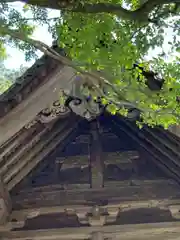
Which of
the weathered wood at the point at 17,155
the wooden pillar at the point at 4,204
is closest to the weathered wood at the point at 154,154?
the weathered wood at the point at 17,155

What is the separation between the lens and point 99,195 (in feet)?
19.7

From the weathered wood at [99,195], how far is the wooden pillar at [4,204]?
0.19m

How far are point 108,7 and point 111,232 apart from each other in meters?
2.99

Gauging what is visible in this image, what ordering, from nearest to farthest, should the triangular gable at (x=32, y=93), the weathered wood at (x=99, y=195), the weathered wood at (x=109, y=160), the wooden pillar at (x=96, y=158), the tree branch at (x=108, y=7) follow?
the tree branch at (x=108, y=7) → the triangular gable at (x=32, y=93) → the weathered wood at (x=99, y=195) → the wooden pillar at (x=96, y=158) → the weathered wood at (x=109, y=160)

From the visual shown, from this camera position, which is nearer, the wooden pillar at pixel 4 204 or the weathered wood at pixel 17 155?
the wooden pillar at pixel 4 204

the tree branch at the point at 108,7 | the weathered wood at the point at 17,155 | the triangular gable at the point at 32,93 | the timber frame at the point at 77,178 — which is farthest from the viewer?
the weathered wood at the point at 17,155

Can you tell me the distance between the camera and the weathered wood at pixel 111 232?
19.4 feet

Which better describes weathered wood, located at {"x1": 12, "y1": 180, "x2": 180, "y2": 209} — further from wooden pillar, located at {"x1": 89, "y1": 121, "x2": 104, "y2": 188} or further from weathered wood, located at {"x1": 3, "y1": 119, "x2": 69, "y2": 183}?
weathered wood, located at {"x1": 3, "y1": 119, "x2": 69, "y2": 183}

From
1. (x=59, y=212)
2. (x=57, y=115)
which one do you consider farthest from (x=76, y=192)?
(x=57, y=115)

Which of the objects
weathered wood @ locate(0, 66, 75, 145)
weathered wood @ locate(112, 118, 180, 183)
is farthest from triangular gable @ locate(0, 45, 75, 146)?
weathered wood @ locate(112, 118, 180, 183)

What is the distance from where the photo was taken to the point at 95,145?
6.35m

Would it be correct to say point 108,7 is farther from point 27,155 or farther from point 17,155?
point 27,155

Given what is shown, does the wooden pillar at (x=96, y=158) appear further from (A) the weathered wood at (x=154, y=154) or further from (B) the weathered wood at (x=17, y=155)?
(B) the weathered wood at (x=17, y=155)

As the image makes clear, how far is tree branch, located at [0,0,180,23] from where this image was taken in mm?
3596
